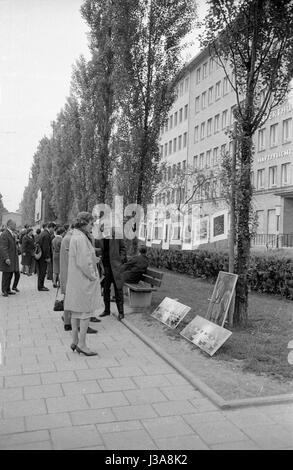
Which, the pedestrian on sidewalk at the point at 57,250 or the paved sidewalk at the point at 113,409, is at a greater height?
the pedestrian on sidewalk at the point at 57,250

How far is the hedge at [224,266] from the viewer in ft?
37.0

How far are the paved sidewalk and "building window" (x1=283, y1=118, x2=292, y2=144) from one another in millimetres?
36053

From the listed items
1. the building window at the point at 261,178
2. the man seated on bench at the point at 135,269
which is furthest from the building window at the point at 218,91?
the man seated on bench at the point at 135,269

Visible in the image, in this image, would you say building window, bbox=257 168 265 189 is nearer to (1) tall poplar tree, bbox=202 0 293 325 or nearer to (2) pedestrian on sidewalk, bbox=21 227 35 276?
(2) pedestrian on sidewalk, bbox=21 227 35 276

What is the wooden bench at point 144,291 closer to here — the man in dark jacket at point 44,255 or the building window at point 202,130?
the man in dark jacket at point 44,255

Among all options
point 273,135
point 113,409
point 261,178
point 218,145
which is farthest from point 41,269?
point 218,145

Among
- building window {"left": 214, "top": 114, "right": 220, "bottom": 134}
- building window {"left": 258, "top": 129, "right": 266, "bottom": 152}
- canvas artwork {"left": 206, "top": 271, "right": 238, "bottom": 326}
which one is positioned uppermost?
building window {"left": 214, "top": 114, "right": 220, "bottom": 134}

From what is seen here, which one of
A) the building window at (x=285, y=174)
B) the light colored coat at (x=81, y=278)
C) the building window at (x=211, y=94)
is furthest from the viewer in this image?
the building window at (x=211, y=94)

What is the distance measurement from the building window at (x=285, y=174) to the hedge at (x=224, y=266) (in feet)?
69.5

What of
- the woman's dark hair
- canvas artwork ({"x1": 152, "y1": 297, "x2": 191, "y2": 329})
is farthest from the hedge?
the woman's dark hair

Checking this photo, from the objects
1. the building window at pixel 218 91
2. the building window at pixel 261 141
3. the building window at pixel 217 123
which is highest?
the building window at pixel 218 91

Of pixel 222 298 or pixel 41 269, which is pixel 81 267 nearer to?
pixel 222 298

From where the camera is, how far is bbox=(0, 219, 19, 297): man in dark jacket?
38.2 ft
